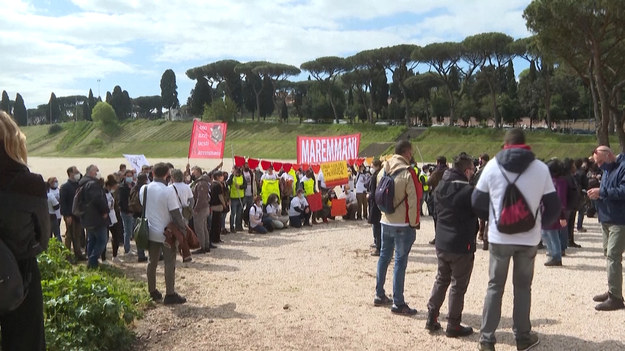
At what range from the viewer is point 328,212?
51.6 ft

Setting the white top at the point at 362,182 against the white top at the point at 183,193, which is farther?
the white top at the point at 362,182

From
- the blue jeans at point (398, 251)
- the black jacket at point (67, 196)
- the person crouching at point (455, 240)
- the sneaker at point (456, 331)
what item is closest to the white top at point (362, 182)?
the black jacket at point (67, 196)

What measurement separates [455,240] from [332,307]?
78.0 inches

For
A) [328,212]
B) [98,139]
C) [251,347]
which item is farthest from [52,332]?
[98,139]

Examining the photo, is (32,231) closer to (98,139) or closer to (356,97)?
(356,97)

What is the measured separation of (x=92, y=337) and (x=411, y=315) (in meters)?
3.33

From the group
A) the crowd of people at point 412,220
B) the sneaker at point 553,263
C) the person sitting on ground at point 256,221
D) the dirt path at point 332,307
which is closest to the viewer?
the crowd of people at point 412,220

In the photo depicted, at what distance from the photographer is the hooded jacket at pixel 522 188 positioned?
4.71m

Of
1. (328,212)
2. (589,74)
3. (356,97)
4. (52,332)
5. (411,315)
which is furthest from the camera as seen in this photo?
(356,97)

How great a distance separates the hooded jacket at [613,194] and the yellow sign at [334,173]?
10.5 m

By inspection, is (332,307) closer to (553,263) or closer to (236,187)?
(553,263)

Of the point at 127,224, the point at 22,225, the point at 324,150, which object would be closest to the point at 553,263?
the point at 127,224

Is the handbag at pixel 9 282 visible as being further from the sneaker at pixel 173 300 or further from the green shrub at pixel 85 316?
the sneaker at pixel 173 300

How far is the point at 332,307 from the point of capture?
666 centimetres
